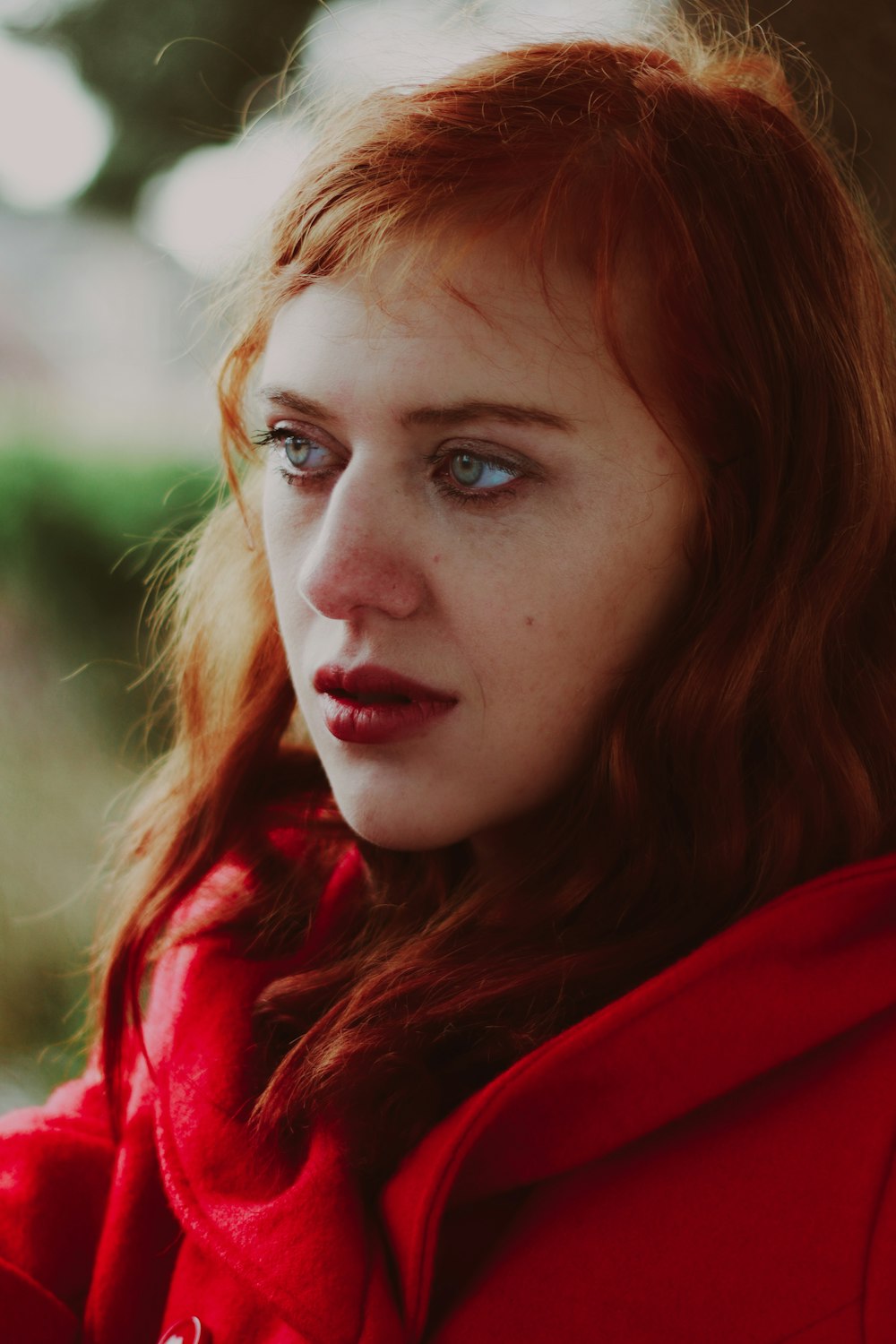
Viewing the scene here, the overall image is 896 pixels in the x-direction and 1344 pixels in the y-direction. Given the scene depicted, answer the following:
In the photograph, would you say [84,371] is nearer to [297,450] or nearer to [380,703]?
[297,450]

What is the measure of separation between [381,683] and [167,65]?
47.4 inches

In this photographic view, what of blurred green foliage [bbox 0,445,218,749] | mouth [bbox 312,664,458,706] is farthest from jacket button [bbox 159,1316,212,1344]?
blurred green foliage [bbox 0,445,218,749]

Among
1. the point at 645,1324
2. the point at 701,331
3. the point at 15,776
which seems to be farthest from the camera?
the point at 15,776

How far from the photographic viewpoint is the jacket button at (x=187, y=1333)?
94cm

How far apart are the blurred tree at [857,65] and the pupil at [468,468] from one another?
741 millimetres

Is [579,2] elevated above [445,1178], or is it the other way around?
[579,2]

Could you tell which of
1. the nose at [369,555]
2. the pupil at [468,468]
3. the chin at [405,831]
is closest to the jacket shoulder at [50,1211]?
the chin at [405,831]

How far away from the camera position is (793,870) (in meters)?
0.93

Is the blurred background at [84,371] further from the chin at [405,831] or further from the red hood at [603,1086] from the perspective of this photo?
the red hood at [603,1086]

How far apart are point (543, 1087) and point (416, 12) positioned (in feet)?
4.04

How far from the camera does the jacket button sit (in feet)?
3.07

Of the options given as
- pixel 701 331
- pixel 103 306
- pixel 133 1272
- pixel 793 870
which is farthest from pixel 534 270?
pixel 103 306

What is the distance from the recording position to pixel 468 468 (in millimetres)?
917

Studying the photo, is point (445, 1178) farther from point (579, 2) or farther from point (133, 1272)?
point (579, 2)
